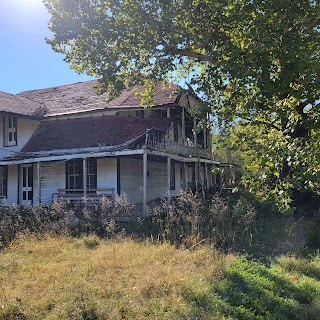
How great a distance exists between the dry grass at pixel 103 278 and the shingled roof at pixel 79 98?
10.4 metres

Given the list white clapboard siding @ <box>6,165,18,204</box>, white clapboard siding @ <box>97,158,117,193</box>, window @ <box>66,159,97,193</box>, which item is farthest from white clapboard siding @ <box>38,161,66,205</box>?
white clapboard siding @ <box>97,158,117,193</box>

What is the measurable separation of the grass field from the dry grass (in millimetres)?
15

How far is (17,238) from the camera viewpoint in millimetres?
10297

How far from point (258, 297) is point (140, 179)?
13.8 m

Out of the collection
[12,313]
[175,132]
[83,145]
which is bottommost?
[12,313]

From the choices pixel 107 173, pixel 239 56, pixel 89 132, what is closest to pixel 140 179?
pixel 107 173

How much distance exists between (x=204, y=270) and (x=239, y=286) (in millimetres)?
827

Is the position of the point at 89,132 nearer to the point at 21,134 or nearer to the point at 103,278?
the point at 21,134

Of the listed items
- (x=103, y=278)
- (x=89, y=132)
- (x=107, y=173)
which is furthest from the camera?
(x=89, y=132)

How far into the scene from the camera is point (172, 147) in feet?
63.4

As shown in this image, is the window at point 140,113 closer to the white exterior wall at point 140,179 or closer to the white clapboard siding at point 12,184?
the white exterior wall at point 140,179

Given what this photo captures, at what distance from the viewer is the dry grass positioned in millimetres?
5234

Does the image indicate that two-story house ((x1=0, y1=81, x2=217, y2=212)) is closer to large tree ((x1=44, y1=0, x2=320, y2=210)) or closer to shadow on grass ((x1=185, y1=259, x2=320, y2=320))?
large tree ((x1=44, y1=0, x2=320, y2=210))

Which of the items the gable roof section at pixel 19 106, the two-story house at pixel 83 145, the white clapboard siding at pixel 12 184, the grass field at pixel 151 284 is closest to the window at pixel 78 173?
the two-story house at pixel 83 145
